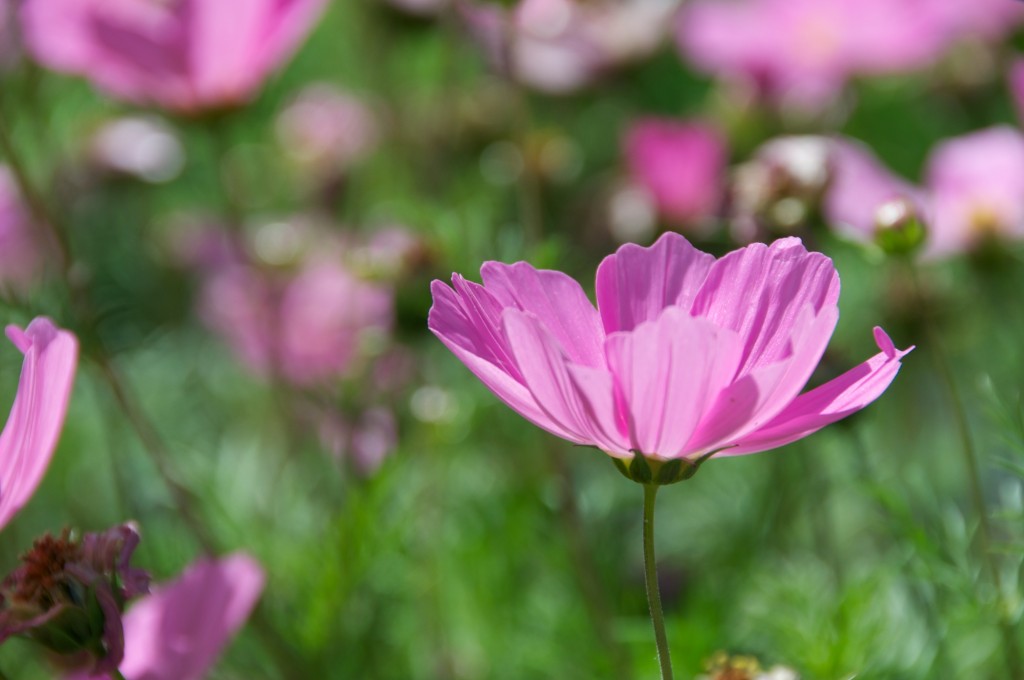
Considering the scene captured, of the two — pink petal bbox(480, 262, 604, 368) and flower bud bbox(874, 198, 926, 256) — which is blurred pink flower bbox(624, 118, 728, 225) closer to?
flower bud bbox(874, 198, 926, 256)

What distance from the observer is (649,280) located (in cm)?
36

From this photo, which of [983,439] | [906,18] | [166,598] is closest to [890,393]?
[983,439]

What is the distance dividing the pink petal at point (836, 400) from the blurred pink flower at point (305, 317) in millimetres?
552

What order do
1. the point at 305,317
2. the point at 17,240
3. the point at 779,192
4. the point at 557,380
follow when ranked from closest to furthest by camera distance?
the point at 557,380 < the point at 779,192 < the point at 305,317 < the point at 17,240

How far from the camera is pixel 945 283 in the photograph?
0.85 metres

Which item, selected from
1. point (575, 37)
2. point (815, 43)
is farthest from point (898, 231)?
point (575, 37)

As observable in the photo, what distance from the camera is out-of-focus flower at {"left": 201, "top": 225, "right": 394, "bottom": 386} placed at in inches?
34.3

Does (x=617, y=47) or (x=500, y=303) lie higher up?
(x=500, y=303)

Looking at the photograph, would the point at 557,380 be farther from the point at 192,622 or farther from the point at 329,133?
the point at 329,133

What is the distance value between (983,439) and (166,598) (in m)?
0.72

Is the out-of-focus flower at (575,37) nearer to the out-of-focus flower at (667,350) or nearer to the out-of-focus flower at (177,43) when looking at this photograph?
the out-of-focus flower at (177,43)

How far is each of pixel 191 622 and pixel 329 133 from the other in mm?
746

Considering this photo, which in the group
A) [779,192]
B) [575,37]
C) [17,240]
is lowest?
[17,240]

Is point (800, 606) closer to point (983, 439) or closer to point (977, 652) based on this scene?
point (977, 652)
